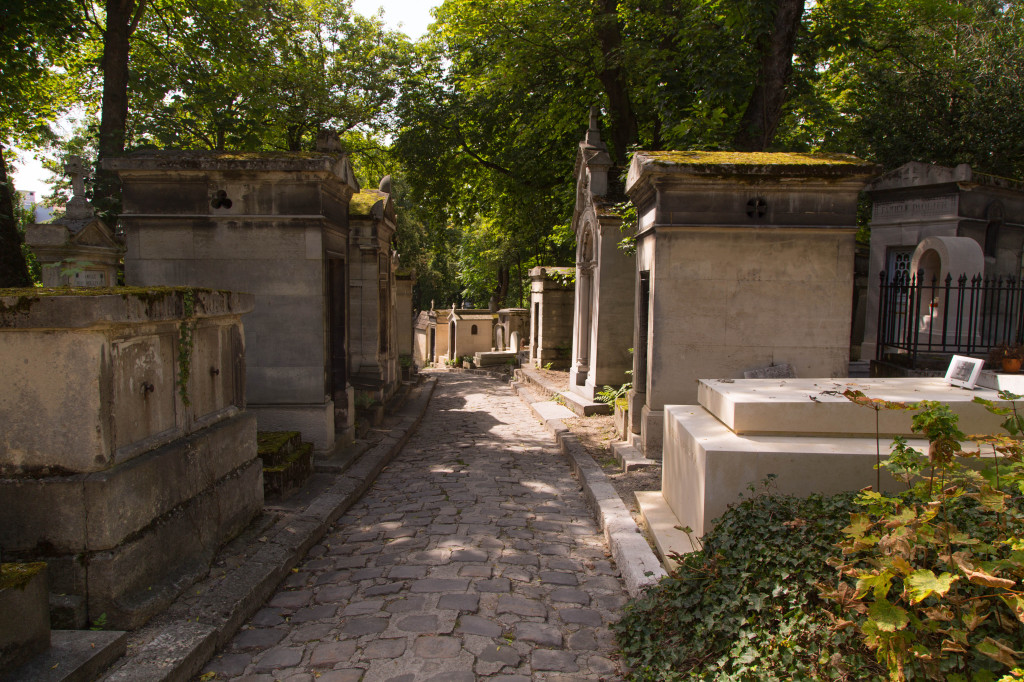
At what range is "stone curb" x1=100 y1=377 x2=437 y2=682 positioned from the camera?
121 inches

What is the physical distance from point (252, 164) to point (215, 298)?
288 cm

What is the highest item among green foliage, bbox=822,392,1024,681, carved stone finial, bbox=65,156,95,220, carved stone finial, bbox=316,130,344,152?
carved stone finial, bbox=316,130,344,152

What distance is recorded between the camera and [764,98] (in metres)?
10.4

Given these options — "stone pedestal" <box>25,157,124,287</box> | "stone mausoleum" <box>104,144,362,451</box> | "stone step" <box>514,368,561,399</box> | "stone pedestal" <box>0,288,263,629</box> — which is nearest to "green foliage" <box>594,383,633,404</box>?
"stone step" <box>514,368,561,399</box>

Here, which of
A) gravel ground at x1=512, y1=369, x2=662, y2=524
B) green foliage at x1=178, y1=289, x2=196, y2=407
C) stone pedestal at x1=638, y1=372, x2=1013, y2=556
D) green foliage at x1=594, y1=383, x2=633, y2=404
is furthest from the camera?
green foliage at x1=594, y1=383, x2=633, y2=404

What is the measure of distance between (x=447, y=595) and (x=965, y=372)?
407 cm

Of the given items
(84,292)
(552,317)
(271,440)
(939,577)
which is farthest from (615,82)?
(939,577)

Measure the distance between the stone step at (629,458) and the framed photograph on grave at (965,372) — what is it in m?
2.96

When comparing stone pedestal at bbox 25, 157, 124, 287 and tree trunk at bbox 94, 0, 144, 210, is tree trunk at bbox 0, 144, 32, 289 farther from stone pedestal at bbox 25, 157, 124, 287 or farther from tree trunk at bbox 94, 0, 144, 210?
tree trunk at bbox 94, 0, 144, 210

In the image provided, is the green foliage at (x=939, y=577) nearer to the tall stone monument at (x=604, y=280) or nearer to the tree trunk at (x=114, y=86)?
the tall stone monument at (x=604, y=280)

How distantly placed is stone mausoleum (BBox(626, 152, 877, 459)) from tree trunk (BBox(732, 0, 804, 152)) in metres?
3.92

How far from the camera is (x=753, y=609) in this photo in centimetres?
298

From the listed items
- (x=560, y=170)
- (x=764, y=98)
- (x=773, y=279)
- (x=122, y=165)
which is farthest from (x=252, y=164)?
(x=560, y=170)

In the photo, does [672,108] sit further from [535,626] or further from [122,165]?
[535,626]
